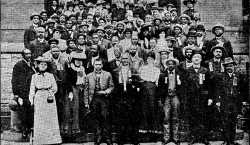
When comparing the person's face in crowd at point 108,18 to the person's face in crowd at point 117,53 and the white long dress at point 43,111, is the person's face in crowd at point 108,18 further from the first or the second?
the white long dress at point 43,111

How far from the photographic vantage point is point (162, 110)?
8.70 metres

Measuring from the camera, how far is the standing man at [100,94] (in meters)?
8.56

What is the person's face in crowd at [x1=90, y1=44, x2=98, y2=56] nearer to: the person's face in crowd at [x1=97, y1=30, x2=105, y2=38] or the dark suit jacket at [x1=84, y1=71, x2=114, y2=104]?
the person's face in crowd at [x1=97, y1=30, x2=105, y2=38]

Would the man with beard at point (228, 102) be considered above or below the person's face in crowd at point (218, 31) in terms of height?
below

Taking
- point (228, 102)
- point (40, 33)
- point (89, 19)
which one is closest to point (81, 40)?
point (40, 33)

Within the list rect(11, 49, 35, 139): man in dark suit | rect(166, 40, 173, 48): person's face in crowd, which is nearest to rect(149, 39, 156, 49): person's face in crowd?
rect(166, 40, 173, 48): person's face in crowd

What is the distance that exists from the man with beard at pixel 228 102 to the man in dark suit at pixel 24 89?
11.5 feet

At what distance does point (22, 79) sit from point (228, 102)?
12.7ft

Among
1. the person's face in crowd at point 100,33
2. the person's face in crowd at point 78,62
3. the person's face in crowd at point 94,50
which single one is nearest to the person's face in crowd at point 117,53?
the person's face in crowd at point 94,50

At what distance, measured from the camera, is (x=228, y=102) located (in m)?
8.62

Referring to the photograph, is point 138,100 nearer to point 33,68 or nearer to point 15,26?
point 33,68

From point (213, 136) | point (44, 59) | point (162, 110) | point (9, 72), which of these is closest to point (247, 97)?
point (213, 136)

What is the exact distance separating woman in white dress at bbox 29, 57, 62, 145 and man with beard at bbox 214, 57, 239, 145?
2892mm

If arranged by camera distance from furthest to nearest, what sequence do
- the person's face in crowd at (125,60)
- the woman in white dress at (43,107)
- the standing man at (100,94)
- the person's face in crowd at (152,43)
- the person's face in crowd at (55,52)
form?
the person's face in crowd at (152,43) < the person's face in crowd at (55,52) < the person's face in crowd at (125,60) < the standing man at (100,94) < the woman in white dress at (43,107)
